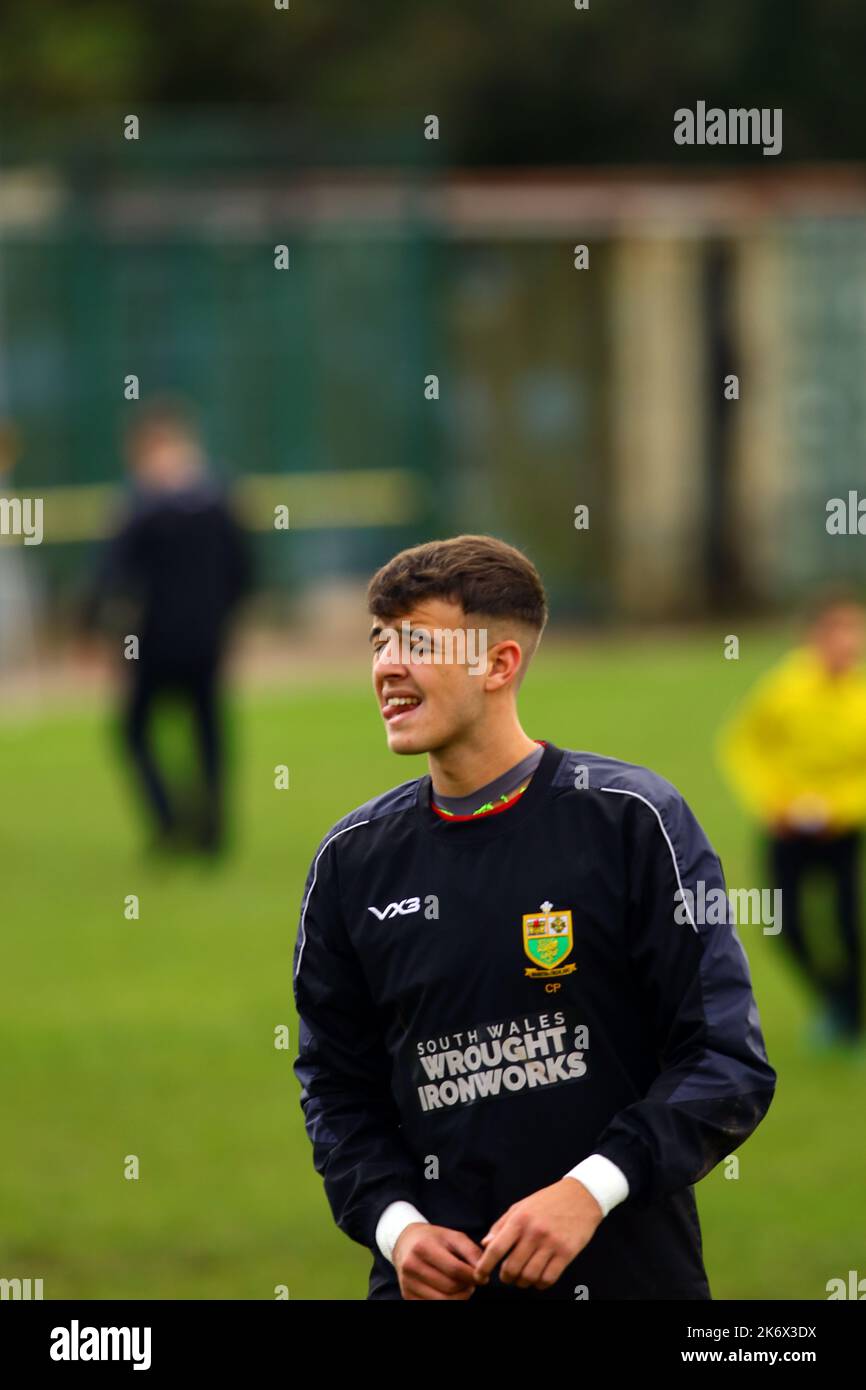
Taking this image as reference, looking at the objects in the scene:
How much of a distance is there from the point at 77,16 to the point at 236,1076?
26076mm

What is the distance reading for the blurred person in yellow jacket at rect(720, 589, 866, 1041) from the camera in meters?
9.16

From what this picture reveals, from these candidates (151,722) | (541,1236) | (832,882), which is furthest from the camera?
(151,722)

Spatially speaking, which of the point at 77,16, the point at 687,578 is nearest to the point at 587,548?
the point at 687,578

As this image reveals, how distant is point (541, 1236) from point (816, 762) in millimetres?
5678

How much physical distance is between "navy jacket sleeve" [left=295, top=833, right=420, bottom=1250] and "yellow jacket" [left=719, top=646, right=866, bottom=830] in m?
5.23

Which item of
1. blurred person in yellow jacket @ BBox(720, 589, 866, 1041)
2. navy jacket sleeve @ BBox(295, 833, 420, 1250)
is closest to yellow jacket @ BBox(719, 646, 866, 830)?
blurred person in yellow jacket @ BBox(720, 589, 866, 1041)

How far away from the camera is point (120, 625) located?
14.2 meters

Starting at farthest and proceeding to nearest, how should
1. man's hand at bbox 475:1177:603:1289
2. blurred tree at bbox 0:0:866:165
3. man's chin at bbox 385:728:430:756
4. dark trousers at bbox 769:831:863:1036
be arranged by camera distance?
blurred tree at bbox 0:0:866:165 → dark trousers at bbox 769:831:863:1036 → man's chin at bbox 385:728:430:756 → man's hand at bbox 475:1177:603:1289

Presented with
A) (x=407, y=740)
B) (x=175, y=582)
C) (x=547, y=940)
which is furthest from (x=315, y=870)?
(x=175, y=582)

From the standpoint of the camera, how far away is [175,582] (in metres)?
13.9

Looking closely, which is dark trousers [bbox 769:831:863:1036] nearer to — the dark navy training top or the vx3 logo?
the dark navy training top

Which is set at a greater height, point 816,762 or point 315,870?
point 816,762

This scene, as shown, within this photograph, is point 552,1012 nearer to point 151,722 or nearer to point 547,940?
Answer: point 547,940
